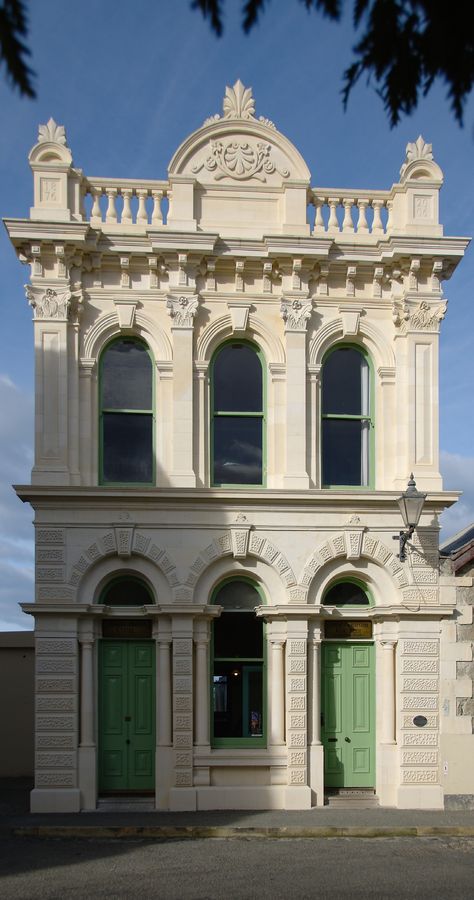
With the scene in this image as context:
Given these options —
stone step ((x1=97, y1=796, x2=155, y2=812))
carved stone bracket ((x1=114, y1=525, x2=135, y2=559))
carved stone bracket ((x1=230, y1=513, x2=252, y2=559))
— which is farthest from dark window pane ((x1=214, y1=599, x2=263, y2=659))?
stone step ((x1=97, y1=796, x2=155, y2=812))

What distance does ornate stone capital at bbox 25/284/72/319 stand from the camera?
16.0 meters

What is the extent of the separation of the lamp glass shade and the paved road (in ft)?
14.6

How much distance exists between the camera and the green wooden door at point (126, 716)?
622 inches

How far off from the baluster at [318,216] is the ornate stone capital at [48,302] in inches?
163

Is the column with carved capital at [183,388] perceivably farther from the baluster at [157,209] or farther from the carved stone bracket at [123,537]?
the baluster at [157,209]

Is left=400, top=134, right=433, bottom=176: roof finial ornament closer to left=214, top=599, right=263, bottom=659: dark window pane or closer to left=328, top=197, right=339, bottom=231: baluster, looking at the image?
left=328, top=197, right=339, bottom=231: baluster

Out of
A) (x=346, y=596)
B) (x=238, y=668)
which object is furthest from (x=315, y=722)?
(x=346, y=596)

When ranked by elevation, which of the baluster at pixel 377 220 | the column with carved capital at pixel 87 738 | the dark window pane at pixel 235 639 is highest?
the baluster at pixel 377 220

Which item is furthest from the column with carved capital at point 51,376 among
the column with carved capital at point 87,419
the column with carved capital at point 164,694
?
the column with carved capital at point 164,694

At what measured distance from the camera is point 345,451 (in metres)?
16.8

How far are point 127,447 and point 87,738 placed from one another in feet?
14.7

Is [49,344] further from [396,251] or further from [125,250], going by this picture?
[396,251]

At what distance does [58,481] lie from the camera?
15.8m

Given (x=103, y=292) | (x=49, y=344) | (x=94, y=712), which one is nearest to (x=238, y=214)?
(x=103, y=292)
